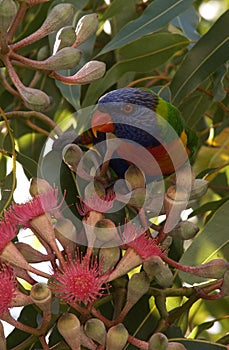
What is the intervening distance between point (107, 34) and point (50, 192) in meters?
0.88

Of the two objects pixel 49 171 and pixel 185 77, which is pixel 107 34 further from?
pixel 49 171

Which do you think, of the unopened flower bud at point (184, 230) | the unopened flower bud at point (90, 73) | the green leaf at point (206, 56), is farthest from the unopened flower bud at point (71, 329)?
the green leaf at point (206, 56)

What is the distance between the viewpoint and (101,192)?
132cm

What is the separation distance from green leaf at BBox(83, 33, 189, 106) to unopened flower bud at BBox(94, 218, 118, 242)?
2.11 ft

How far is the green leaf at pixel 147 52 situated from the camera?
1.86m

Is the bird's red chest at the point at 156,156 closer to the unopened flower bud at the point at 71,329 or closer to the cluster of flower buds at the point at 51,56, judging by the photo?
the cluster of flower buds at the point at 51,56

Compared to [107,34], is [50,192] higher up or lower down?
lower down

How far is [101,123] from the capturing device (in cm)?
162

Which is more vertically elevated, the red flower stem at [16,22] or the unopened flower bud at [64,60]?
the red flower stem at [16,22]

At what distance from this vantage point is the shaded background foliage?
1549mm

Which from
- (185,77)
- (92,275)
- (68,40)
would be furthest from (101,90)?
(92,275)

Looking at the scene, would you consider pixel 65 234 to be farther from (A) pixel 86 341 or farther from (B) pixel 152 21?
(B) pixel 152 21

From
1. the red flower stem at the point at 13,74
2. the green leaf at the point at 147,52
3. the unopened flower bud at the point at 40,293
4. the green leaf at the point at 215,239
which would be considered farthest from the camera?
the green leaf at the point at 147,52

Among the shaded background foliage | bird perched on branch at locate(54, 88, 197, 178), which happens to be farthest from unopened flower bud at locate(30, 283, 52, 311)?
bird perched on branch at locate(54, 88, 197, 178)
